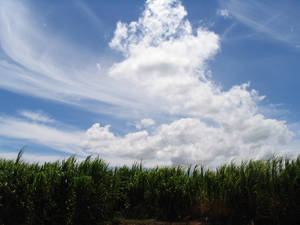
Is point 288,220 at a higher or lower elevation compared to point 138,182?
lower

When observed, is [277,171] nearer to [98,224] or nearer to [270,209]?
[270,209]

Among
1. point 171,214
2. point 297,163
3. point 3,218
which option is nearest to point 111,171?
point 171,214

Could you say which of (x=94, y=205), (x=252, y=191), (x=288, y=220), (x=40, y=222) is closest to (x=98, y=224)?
(x=94, y=205)

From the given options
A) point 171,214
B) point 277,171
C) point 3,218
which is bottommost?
point 3,218

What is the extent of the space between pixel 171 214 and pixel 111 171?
3.24 metres

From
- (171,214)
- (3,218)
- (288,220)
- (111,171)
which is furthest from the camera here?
(111,171)

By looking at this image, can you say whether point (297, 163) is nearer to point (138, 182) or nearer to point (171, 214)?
point (171, 214)

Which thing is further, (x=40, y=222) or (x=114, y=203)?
(x=114, y=203)

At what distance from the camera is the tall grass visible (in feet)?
31.5

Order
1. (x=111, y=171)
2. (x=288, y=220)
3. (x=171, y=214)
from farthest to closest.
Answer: (x=111, y=171) → (x=171, y=214) → (x=288, y=220)

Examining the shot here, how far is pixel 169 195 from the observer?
37.8 feet

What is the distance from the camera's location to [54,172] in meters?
10.5

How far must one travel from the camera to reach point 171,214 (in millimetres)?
11445

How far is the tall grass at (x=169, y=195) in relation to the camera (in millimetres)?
9594
